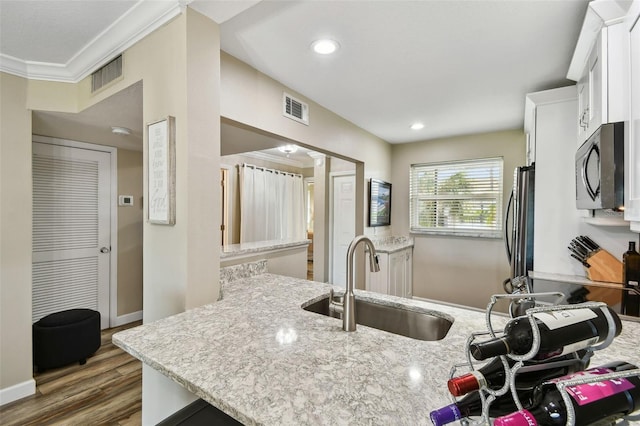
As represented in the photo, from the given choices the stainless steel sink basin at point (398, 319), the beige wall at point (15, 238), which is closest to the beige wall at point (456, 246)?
the stainless steel sink basin at point (398, 319)

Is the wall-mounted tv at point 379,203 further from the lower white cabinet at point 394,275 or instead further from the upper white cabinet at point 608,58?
the upper white cabinet at point 608,58

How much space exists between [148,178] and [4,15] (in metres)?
1.10

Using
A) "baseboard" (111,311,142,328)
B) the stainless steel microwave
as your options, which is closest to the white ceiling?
the stainless steel microwave

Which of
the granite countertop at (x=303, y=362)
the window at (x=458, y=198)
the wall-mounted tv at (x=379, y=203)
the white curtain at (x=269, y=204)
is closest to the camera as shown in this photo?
the granite countertop at (x=303, y=362)

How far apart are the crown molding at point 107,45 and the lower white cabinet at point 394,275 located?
2.99 m

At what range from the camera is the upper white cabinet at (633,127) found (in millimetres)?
1125

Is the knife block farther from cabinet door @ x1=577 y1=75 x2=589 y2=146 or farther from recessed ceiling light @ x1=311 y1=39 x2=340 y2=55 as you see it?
recessed ceiling light @ x1=311 y1=39 x2=340 y2=55

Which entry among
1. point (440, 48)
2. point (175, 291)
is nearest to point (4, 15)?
point (175, 291)

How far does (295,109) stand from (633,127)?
203 cm

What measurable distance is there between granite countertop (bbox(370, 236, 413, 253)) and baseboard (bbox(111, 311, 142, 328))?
3.15 meters

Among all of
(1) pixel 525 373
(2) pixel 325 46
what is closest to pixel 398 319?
(1) pixel 525 373

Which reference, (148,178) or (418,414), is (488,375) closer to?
(418,414)

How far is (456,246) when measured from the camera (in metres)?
3.97

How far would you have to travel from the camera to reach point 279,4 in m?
1.45
